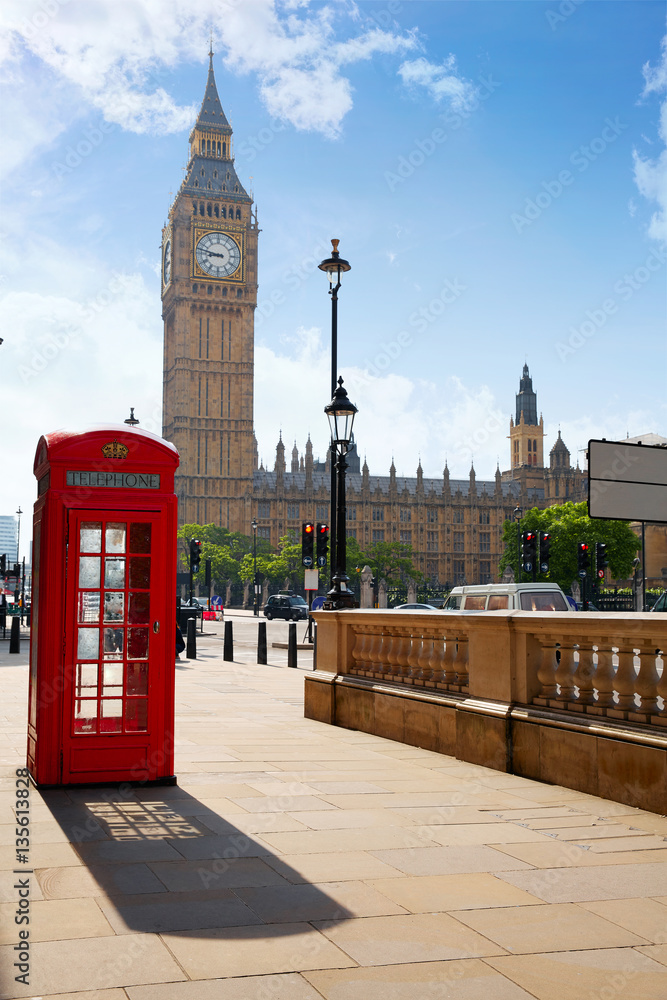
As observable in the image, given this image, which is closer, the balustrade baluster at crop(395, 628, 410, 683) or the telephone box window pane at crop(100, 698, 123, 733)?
the telephone box window pane at crop(100, 698, 123, 733)

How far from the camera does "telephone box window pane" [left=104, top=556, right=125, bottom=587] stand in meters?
7.16

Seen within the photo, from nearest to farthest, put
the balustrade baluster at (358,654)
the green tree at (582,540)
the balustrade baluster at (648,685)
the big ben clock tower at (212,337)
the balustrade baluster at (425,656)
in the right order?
the balustrade baluster at (648,685), the balustrade baluster at (425,656), the balustrade baluster at (358,654), the green tree at (582,540), the big ben clock tower at (212,337)

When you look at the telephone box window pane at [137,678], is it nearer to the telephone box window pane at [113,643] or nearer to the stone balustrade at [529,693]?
the telephone box window pane at [113,643]

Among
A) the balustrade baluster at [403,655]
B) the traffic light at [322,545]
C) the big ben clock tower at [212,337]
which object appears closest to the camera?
the balustrade baluster at [403,655]

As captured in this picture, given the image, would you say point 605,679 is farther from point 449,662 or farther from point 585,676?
point 449,662

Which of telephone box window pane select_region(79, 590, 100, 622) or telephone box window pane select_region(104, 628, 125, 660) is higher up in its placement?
telephone box window pane select_region(79, 590, 100, 622)

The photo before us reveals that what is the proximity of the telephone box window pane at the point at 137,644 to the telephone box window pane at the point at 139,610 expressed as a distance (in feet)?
0.21

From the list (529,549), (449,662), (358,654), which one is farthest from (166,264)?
(449,662)

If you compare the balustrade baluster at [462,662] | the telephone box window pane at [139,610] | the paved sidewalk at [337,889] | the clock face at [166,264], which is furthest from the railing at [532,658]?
the clock face at [166,264]

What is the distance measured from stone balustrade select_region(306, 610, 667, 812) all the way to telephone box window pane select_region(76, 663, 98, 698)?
3296 millimetres

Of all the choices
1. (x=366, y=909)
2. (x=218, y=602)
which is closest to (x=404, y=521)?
(x=218, y=602)

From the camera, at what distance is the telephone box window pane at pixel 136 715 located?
7.20 m

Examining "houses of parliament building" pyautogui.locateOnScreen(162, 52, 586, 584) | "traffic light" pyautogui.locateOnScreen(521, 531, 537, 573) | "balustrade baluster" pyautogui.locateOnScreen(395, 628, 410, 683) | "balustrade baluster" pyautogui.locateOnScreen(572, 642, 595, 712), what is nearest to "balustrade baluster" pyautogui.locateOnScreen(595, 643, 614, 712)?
"balustrade baluster" pyautogui.locateOnScreen(572, 642, 595, 712)

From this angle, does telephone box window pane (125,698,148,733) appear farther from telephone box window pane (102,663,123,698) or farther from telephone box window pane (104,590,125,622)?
telephone box window pane (104,590,125,622)
